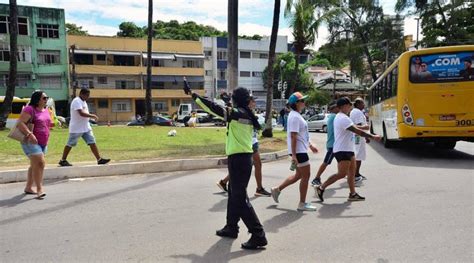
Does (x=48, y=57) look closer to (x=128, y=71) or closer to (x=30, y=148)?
(x=128, y=71)

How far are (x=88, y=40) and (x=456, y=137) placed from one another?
4574 cm

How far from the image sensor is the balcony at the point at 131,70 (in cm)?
4966

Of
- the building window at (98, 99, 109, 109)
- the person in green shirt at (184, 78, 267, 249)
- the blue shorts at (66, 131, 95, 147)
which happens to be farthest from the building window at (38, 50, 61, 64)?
the person in green shirt at (184, 78, 267, 249)

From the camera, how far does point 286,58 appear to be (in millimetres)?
61969

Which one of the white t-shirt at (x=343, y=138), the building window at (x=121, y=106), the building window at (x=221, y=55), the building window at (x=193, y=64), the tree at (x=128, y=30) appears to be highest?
the tree at (x=128, y=30)

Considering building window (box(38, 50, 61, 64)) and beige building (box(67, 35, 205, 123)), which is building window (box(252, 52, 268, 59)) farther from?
building window (box(38, 50, 61, 64))

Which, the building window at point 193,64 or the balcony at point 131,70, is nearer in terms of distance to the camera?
the balcony at point 131,70

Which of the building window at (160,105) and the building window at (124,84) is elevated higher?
the building window at (124,84)

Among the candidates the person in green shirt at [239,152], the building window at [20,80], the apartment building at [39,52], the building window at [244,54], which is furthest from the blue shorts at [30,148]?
the building window at [244,54]

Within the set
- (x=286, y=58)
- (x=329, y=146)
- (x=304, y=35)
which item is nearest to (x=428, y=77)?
(x=329, y=146)

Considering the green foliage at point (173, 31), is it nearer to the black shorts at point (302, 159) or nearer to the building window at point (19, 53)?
the building window at point (19, 53)

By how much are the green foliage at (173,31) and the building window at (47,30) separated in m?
22.8

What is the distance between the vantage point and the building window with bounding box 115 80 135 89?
52.1 metres

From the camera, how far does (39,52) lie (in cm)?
4625
